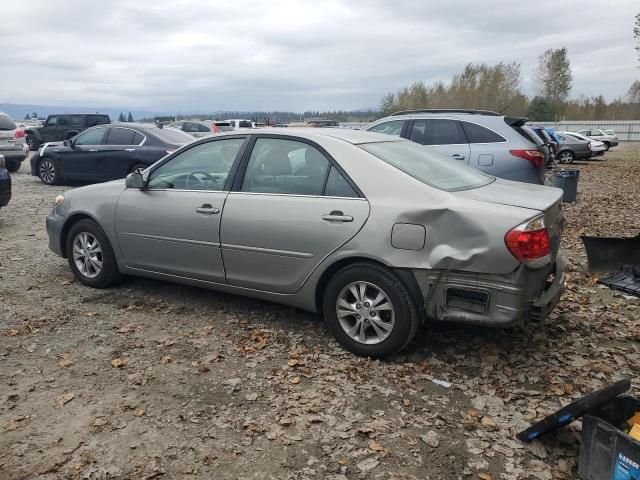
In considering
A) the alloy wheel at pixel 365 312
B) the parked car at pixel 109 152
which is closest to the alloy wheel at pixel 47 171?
the parked car at pixel 109 152

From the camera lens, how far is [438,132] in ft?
27.9

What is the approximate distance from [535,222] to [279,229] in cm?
184

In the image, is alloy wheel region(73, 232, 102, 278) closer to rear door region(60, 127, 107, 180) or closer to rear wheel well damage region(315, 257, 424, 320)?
rear wheel well damage region(315, 257, 424, 320)

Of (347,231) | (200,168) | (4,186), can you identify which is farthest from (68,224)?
(4,186)

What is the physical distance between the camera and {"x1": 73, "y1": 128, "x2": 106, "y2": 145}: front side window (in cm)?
1221

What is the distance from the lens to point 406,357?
4.07 metres

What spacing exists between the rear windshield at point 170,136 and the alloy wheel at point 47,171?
3.25 metres

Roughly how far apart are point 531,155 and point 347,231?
16.3 ft

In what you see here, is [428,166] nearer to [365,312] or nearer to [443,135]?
[365,312]

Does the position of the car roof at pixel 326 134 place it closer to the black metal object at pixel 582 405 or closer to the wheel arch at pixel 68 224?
the wheel arch at pixel 68 224

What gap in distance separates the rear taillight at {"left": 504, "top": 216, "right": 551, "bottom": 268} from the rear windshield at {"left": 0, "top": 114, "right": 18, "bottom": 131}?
47.8ft

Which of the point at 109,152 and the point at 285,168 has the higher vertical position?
the point at 285,168

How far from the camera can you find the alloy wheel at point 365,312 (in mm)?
3848

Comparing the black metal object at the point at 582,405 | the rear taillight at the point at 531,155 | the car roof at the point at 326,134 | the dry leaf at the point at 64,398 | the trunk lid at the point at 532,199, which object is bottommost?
the dry leaf at the point at 64,398
